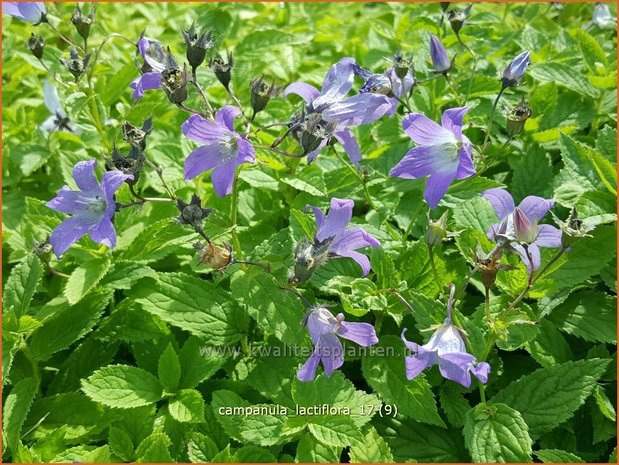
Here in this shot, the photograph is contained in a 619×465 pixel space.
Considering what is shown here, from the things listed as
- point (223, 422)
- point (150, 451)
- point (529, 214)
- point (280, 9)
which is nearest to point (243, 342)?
point (223, 422)

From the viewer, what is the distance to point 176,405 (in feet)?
7.82

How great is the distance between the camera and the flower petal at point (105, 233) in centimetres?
196

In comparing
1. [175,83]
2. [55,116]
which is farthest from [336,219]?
[55,116]

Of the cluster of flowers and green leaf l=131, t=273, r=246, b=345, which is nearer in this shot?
the cluster of flowers

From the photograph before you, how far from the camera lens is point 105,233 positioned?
6.48ft

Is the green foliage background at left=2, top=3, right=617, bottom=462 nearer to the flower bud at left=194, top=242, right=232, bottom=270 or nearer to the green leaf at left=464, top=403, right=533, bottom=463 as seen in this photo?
the green leaf at left=464, top=403, right=533, bottom=463

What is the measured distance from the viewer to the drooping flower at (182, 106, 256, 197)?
6.18ft

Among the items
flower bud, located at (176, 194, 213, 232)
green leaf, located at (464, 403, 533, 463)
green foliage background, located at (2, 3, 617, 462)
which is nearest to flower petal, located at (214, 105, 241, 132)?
flower bud, located at (176, 194, 213, 232)

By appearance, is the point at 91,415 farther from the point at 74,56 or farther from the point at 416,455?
the point at 74,56

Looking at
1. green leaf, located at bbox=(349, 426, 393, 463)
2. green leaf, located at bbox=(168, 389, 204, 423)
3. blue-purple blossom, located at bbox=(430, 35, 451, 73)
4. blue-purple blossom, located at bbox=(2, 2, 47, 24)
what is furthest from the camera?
blue-purple blossom, located at bbox=(2, 2, 47, 24)

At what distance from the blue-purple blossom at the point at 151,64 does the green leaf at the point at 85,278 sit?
2.42 ft

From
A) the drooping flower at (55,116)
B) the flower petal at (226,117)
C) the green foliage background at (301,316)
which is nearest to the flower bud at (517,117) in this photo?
the green foliage background at (301,316)

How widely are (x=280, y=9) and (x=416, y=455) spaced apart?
339 centimetres

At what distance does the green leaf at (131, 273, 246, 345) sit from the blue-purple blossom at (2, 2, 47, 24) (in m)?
1.35
